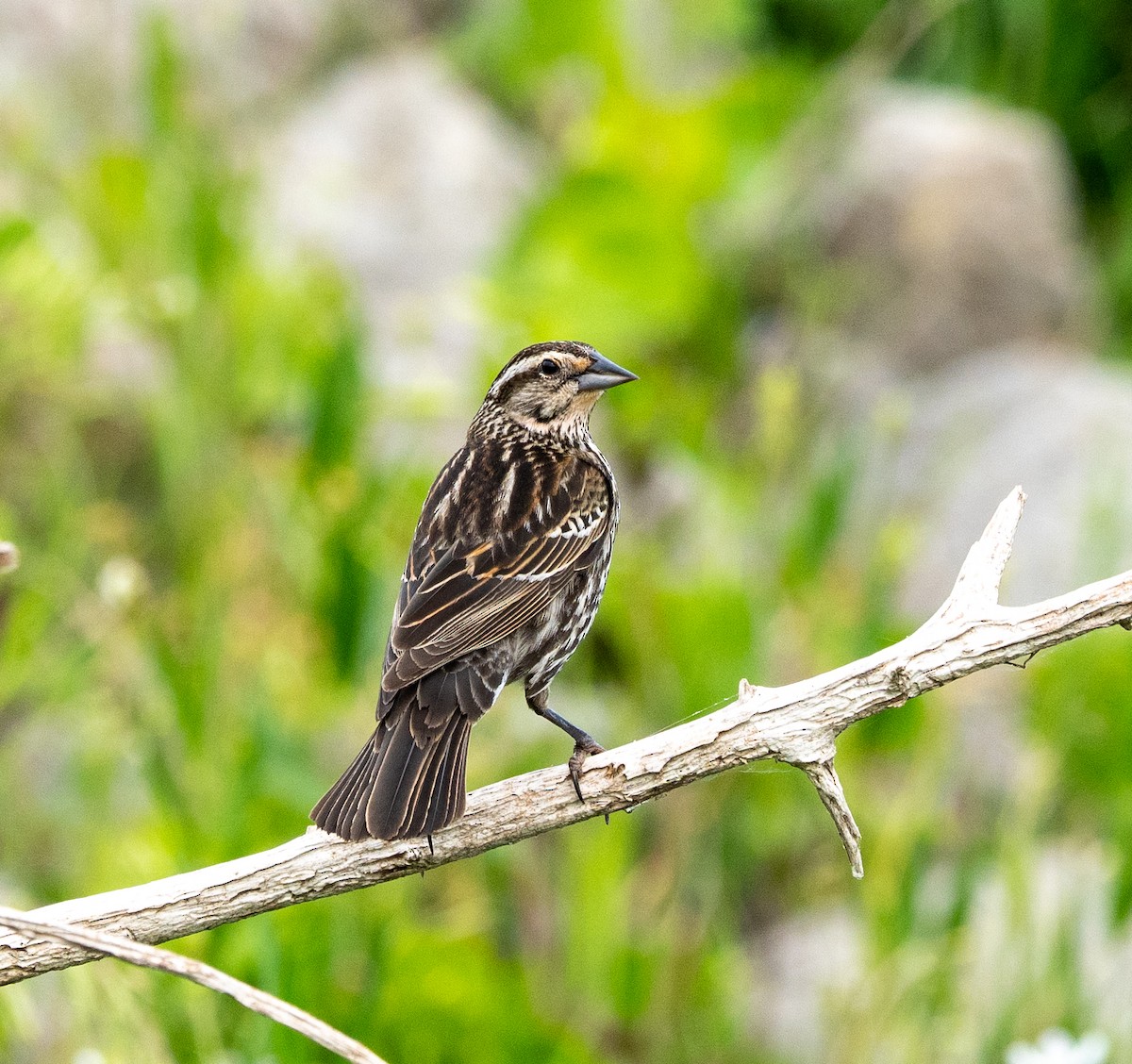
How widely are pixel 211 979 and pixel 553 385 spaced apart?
5.05ft

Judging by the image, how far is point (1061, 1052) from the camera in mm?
3691

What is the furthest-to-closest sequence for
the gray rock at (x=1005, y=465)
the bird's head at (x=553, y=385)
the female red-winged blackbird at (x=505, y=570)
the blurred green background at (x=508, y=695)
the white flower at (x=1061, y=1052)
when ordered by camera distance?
the gray rock at (x=1005, y=465)
the blurred green background at (x=508, y=695)
the white flower at (x=1061, y=1052)
the bird's head at (x=553, y=385)
the female red-winged blackbird at (x=505, y=570)

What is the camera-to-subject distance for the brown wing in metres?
2.99

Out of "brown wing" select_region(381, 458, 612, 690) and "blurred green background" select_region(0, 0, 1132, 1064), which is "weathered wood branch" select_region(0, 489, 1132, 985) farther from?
"blurred green background" select_region(0, 0, 1132, 1064)

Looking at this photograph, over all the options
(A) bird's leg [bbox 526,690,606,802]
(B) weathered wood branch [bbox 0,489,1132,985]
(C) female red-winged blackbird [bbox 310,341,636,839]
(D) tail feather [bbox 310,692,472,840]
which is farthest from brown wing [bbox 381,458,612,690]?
(B) weathered wood branch [bbox 0,489,1132,985]

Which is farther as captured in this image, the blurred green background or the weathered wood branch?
the blurred green background

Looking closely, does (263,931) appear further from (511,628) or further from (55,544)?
(55,544)

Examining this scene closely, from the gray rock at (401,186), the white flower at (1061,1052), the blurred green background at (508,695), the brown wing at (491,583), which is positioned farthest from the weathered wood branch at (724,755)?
the gray rock at (401,186)

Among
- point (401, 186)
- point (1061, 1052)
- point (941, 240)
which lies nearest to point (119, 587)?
point (1061, 1052)

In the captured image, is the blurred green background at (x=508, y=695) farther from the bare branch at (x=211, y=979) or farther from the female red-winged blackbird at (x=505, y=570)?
the bare branch at (x=211, y=979)

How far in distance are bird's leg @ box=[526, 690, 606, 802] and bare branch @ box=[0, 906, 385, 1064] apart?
0.60 metres

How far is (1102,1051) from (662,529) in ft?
9.15

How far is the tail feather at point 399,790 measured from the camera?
2.61m

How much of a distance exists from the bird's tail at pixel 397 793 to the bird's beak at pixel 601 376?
2.16ft
